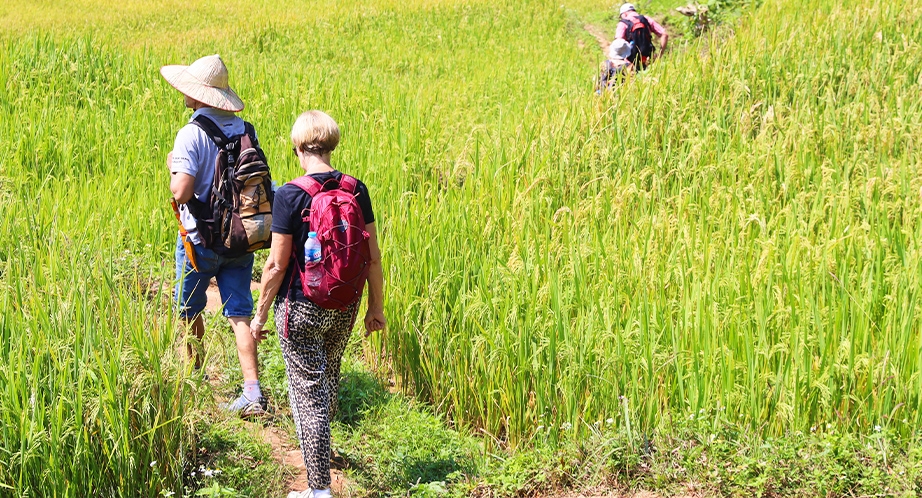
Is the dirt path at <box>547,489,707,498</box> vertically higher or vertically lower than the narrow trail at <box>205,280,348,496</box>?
higher

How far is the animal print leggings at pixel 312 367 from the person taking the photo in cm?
332

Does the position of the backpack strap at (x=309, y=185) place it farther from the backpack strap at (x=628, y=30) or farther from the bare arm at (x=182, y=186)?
the backpack strap at (x=628, y=30)

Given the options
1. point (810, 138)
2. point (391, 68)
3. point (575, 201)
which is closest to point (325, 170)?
point (575, 201)

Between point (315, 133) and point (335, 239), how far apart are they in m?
0.40

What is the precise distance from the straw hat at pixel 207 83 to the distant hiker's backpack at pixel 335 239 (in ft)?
3.19

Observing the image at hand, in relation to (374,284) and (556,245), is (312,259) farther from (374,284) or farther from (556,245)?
(556,245)

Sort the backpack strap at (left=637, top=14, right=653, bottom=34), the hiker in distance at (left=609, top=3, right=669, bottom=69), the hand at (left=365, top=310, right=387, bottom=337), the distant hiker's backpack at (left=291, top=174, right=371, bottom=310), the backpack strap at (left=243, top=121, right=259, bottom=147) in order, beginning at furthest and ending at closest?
the backpack strap at (left=637, top=14, right=653, bottom=34)
the hiker in distance at (left=609, top=3, right=669, bottom=69)
the backpack strap at (left=243, top=121, right=259, bottom=147)
the hand at (left=365, top=310, right=387, bottom=337)
the distant hiker's backpack at (left=291, top=174, right=371, bottom=310)

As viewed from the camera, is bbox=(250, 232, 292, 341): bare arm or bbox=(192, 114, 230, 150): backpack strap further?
bbox=(192, 114, 230, 150): backpack strap

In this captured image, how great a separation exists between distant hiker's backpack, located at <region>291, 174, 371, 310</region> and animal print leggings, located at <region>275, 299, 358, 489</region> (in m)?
0.09

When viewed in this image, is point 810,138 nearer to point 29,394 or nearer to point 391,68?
point 29,394

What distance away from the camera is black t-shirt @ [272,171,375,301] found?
3.20 m

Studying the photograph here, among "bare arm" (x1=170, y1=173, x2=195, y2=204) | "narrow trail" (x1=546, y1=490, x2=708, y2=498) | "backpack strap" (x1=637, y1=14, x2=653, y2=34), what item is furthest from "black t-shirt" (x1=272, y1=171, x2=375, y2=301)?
"backpack strap" (x1=637, y1=14, x2=653, y2=34)

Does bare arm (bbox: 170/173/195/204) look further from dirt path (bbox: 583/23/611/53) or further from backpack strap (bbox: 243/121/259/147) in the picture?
dirt path (bbox: 583/23/611/53)

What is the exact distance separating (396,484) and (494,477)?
1.38ft
